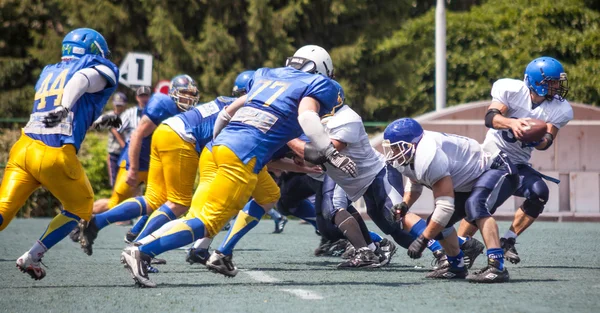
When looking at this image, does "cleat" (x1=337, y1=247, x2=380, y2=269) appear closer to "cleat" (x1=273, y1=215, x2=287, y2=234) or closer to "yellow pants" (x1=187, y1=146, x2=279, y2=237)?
"yellow pants" (x1=187, y1=146, x2=279, y2=237)

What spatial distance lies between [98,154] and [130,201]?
7645mm

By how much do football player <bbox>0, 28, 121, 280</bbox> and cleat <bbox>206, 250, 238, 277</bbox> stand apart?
983 mm

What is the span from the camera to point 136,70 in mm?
16016

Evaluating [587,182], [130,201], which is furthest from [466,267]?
[587,182]

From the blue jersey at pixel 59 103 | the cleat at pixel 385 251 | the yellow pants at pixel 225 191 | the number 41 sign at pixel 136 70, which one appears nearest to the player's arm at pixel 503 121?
the cleat at pixel 385 251

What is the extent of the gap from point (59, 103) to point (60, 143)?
0.28 meters

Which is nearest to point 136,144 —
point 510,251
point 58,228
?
point 58,228

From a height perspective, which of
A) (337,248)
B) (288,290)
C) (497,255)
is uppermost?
(497,255)

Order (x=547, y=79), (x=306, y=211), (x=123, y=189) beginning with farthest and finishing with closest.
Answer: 1. (x=123, y=189)
2. (x=306, y=211)
3. (x=547, y=79)

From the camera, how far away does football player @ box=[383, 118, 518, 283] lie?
6.98 m

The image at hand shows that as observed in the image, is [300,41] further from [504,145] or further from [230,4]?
[504,145]

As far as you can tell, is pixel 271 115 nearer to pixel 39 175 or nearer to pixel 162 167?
pixel 39 175

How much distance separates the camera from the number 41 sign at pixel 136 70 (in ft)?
52.2

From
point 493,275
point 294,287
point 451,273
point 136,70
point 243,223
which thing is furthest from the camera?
point 136,70
